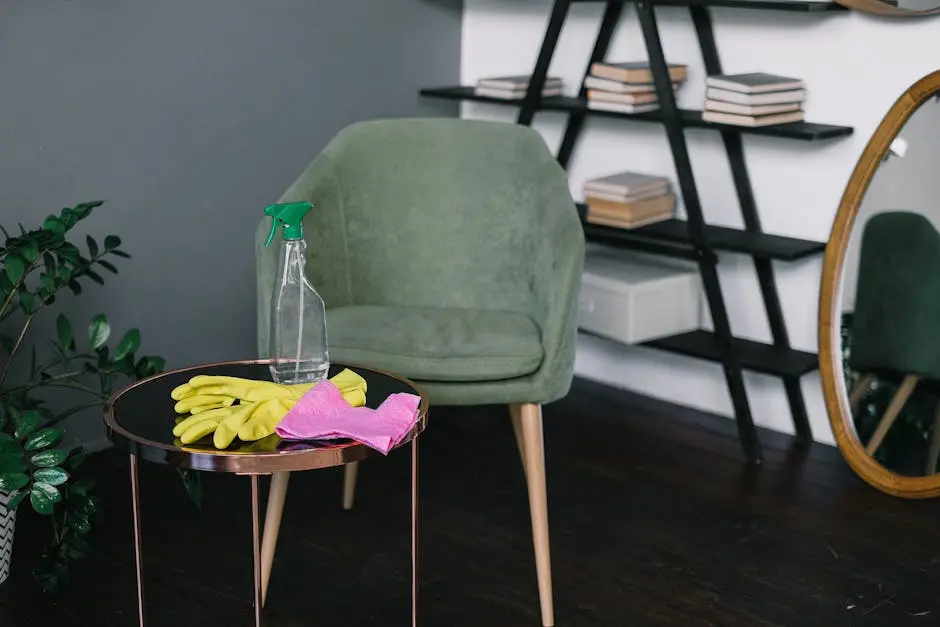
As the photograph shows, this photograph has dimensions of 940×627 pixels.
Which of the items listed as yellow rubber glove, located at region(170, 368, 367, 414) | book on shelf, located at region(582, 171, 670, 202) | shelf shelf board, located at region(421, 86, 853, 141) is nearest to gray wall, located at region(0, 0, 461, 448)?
shelf shelf board, located at region(421, 86, 853, 141)

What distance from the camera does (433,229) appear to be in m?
2.80

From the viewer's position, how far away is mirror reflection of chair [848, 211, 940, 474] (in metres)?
2.83

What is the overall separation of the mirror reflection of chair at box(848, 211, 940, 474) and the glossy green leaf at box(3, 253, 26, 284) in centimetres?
186

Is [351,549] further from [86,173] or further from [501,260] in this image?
[86,173]

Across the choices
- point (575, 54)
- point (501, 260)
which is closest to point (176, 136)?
point (501, 260)

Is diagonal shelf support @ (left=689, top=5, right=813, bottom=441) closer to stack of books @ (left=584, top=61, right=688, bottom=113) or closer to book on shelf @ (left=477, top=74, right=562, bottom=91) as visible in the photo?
stack of books @ (left=584, top=61, right=688, bottom=113)

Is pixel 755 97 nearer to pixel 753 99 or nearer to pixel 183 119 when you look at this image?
pixel 753 99

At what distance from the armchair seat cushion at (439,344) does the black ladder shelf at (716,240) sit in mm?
699

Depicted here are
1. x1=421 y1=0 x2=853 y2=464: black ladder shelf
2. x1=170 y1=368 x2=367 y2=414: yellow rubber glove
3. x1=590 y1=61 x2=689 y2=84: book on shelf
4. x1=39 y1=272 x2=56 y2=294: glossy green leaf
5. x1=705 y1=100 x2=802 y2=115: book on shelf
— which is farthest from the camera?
x1=590 y1=61 x2=689 y2=84: book on shelf

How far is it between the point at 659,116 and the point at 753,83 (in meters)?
0.28

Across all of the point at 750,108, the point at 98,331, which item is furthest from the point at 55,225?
the point at 750,108

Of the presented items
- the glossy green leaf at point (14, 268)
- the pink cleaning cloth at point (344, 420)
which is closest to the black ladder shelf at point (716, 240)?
the pink cleaning cloth at point (344, 420)

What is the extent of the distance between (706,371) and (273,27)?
4.85 feet

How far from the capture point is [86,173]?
296cm
